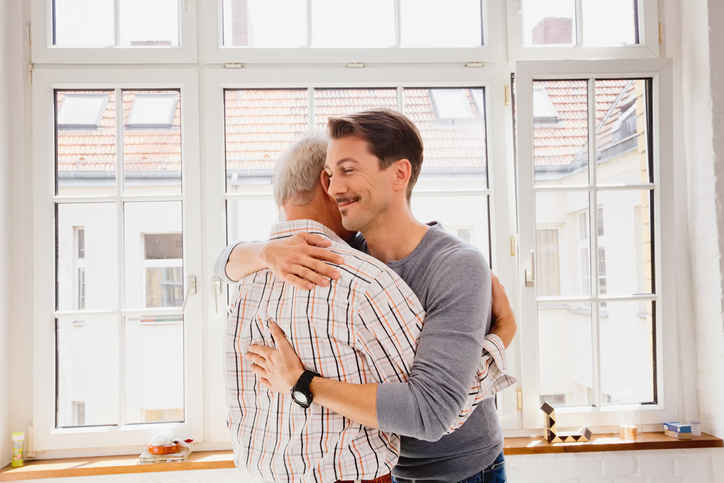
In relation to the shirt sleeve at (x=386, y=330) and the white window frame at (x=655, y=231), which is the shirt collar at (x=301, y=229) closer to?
the shirt sleeve at (x=386, y=330)

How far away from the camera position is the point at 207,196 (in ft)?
8.86

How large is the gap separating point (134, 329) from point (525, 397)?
199 centimetres

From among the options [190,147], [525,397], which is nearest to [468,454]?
[525,397]

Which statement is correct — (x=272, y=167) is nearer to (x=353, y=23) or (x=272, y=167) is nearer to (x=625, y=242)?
(x=353, y=23)

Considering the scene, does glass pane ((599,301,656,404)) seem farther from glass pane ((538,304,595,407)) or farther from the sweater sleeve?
the sweater sleeve

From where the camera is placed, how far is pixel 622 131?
9.51 feet

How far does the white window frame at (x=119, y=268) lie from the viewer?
264 centimetres

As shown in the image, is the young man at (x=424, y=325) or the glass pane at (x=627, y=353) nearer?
the young man at (x=424, y=325)

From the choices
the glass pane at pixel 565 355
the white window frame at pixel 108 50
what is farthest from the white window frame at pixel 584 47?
the white window frame at pixel 108 50

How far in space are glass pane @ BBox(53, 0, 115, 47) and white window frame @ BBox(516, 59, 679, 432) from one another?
2092 millimetres

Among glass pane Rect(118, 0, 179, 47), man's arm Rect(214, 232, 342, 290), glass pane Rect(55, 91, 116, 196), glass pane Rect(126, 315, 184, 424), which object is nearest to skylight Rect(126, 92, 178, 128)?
glass pane Rect(55, 91, 116, 196)

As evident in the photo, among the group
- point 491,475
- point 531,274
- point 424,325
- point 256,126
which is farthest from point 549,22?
point 491,475

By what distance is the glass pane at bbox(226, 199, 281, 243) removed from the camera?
275cm

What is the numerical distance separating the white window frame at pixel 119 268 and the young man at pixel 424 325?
1.35 m
